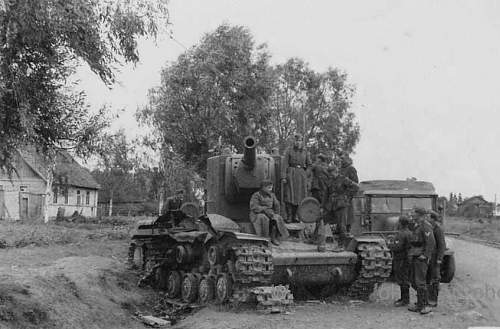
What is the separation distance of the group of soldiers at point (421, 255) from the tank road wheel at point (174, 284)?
470 centimetres

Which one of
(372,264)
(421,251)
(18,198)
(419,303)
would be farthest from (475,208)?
(419,303)

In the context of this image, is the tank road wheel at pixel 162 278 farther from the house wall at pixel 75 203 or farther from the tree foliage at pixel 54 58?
the house wall at pixel 75 203

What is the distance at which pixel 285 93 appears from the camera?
44.5 metres

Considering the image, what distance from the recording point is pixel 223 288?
1250 centimetres

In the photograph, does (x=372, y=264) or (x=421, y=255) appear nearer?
(x=421, y=255)

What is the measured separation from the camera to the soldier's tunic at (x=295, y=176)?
1465 centimetres

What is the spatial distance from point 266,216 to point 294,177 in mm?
1604

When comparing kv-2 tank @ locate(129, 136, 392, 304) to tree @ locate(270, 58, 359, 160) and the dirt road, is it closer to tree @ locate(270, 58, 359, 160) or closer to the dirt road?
the dirt road

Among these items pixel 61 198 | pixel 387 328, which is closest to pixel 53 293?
pixel 387 328

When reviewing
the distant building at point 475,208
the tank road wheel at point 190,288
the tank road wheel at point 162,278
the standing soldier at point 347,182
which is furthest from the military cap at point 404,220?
the distant building at point 475,208

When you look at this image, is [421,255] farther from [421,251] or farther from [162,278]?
[162,278]

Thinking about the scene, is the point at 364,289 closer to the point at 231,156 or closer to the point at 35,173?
the point at 231,156

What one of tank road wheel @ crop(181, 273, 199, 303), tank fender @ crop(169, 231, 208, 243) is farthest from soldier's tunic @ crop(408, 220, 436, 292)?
tank road wheel @ crop(181, 273, 199, 303)

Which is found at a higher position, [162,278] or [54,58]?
[54,58]
